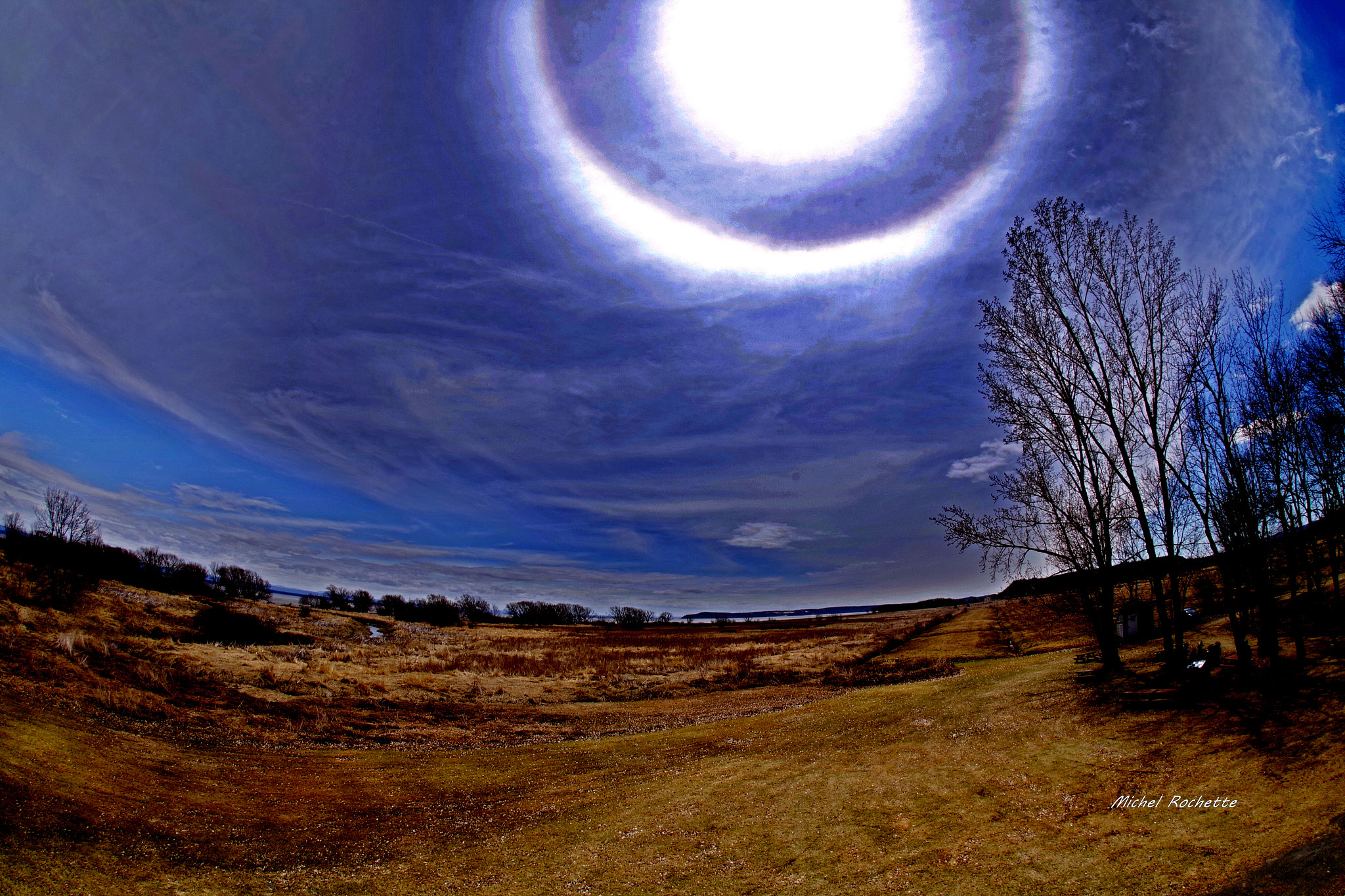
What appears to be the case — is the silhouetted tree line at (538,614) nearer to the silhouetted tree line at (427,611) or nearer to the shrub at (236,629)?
the silhouetted tree line at (427,611)

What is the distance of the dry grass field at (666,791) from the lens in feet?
19.8

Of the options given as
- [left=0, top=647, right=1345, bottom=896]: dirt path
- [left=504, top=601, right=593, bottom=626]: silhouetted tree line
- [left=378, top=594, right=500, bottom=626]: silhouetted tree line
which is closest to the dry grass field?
[left=0, top=647, right=1345, bottom=896]: dirt path

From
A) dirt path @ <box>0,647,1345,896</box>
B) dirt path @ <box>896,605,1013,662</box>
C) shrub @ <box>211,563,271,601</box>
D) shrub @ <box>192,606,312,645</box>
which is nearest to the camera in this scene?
dirt path @ <box>0,647,1345,896</box>

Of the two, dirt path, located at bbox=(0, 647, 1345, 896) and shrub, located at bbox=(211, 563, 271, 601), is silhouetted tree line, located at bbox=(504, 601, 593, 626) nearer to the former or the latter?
shrub, located at bbox=(211, 563, 271, 601)

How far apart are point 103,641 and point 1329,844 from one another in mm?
29688

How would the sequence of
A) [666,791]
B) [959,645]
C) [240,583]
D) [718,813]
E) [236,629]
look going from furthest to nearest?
[240,583], [236,629], [959,645], [666,791], [718,813]

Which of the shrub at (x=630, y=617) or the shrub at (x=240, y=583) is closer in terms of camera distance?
the shrub at (x=240, y=583)

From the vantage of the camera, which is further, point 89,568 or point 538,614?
point 538,614

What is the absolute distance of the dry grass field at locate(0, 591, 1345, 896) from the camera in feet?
19.8

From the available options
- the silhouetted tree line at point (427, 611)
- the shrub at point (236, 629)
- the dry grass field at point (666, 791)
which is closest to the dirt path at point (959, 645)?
the dry grass field at point (666, 791)

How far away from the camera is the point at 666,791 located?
1053 cm

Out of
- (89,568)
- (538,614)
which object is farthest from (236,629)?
(538,614)

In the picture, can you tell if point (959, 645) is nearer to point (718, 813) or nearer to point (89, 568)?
point (718, 813)

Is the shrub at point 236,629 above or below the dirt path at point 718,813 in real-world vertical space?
below
